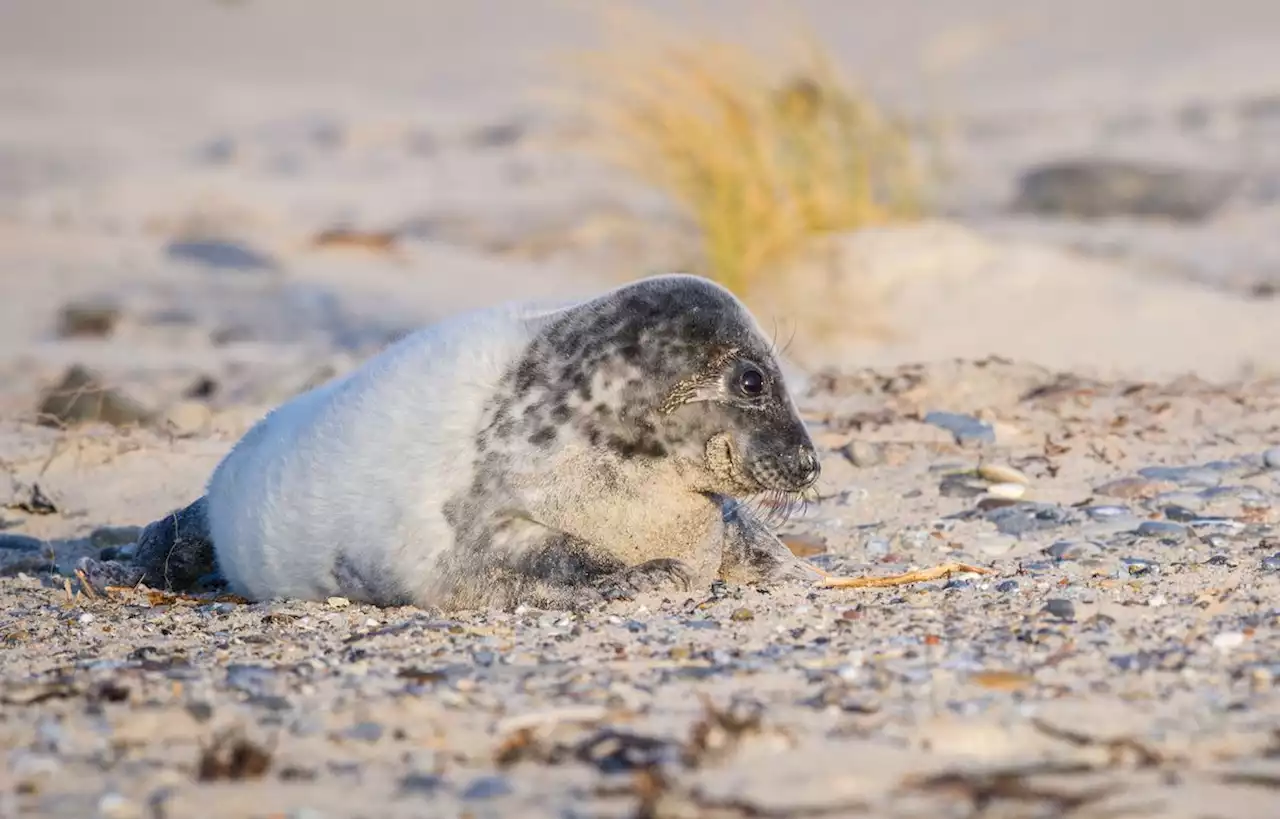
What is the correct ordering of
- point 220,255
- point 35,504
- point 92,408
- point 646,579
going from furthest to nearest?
point 220,255
point 92,408
point 35,504
point 646,579

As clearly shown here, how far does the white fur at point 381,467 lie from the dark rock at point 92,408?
110 inches

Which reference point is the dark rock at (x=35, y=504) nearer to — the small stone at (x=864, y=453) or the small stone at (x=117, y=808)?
the small stone at (x=864, y=453)

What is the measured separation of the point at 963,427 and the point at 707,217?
10.3 ft

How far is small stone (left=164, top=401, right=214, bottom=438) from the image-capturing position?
725cm

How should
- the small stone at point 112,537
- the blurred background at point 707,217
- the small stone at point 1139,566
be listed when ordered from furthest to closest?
the blurred background at point 707,217, the small stone at point 112,537, the small stone at point 1139,566

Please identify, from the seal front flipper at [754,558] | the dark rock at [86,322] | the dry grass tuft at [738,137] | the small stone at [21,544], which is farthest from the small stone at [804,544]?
the dark rock at [86,322]

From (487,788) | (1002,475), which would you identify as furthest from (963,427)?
(487,788)

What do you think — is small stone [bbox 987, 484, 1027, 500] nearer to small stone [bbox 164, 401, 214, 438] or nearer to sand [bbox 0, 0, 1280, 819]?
sand [bbox 0, 0, 1280, 819]

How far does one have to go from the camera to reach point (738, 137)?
969cm

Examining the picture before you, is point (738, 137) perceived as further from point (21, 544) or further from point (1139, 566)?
point (1139, 566)

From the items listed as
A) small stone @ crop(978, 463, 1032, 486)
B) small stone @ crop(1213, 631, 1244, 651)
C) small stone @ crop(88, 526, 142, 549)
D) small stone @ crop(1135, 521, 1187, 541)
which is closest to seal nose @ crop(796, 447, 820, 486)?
small stone @ crop(1213, 631, 1244, 651)

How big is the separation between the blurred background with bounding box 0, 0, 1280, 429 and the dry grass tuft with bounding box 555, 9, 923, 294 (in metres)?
0.02

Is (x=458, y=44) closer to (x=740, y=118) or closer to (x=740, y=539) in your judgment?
(x=740, y=118)

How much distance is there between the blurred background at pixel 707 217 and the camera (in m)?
9.32
